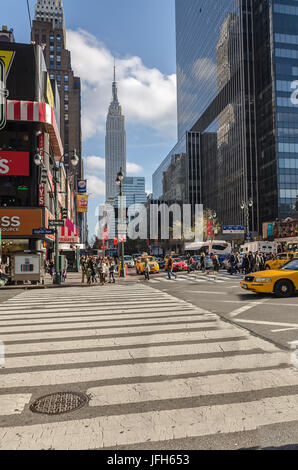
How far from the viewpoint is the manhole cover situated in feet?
12.8

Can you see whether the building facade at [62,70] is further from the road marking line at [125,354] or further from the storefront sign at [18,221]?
the road marking line at [125,354]

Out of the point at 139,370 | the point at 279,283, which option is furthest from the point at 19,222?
the point at 139,370

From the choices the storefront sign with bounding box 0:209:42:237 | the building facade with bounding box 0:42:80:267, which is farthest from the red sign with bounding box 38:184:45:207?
the storefront sign with bounding box 0:209:42:237

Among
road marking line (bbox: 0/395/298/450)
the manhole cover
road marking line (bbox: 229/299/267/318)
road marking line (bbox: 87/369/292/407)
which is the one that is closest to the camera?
road marking line (bbox: 0/395/298/450)

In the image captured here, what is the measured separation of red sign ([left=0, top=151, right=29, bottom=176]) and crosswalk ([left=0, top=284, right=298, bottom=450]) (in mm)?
21926

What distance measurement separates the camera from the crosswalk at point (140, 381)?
3451mm

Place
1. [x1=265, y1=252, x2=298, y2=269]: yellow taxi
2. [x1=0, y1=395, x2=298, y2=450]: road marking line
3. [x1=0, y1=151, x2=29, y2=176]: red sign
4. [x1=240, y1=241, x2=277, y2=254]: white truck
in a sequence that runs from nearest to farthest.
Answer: [x1=0, y1=395, x2=298, y2=450]: road marking line
[x1=265, y1=252, x2=298, y2=269]: yellow taxi
[x1=0, y1=151, x2=29, y2=176]: red sign
[x1=240, y1=241, x2=277, y2=254]: white truck

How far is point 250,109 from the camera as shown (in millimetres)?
79812

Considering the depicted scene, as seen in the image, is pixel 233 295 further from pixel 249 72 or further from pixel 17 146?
pixel 249 72

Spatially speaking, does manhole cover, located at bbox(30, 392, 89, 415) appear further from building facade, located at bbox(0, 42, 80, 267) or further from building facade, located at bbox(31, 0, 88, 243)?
building facade, located at bbox(31, 0, 88, 243)

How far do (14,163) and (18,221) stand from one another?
4945 millimetres

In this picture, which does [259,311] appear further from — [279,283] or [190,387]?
[190,387]
